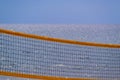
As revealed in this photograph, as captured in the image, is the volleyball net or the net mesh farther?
the net mesh

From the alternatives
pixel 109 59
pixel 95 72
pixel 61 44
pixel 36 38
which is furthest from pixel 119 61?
pixel 36 38

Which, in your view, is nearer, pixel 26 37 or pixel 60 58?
pixel 26 37

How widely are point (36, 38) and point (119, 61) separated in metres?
2.43

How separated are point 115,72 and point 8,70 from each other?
242 centimetres

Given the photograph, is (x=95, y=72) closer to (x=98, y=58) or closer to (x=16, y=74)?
(x=98, y=58)

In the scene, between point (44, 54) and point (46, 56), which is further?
point (46, 56)

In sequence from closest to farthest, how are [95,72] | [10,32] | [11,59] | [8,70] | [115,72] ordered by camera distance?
1. [10,32]
2. [8,70]
3. [11,59]
4. [115,72]
5. [95,72]

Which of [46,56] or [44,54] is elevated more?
[44,54]

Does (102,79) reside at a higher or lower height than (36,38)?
lower

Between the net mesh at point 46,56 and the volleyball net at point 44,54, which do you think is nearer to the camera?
the volleyball net at point 44,54

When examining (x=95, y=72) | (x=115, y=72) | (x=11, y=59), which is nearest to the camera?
(x=11, y=59)

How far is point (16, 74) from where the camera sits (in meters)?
5.50

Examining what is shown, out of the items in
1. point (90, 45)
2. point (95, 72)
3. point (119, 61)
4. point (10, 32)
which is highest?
point (10, 32)

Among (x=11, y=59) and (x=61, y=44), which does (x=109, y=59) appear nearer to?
(x=61, y=44)
